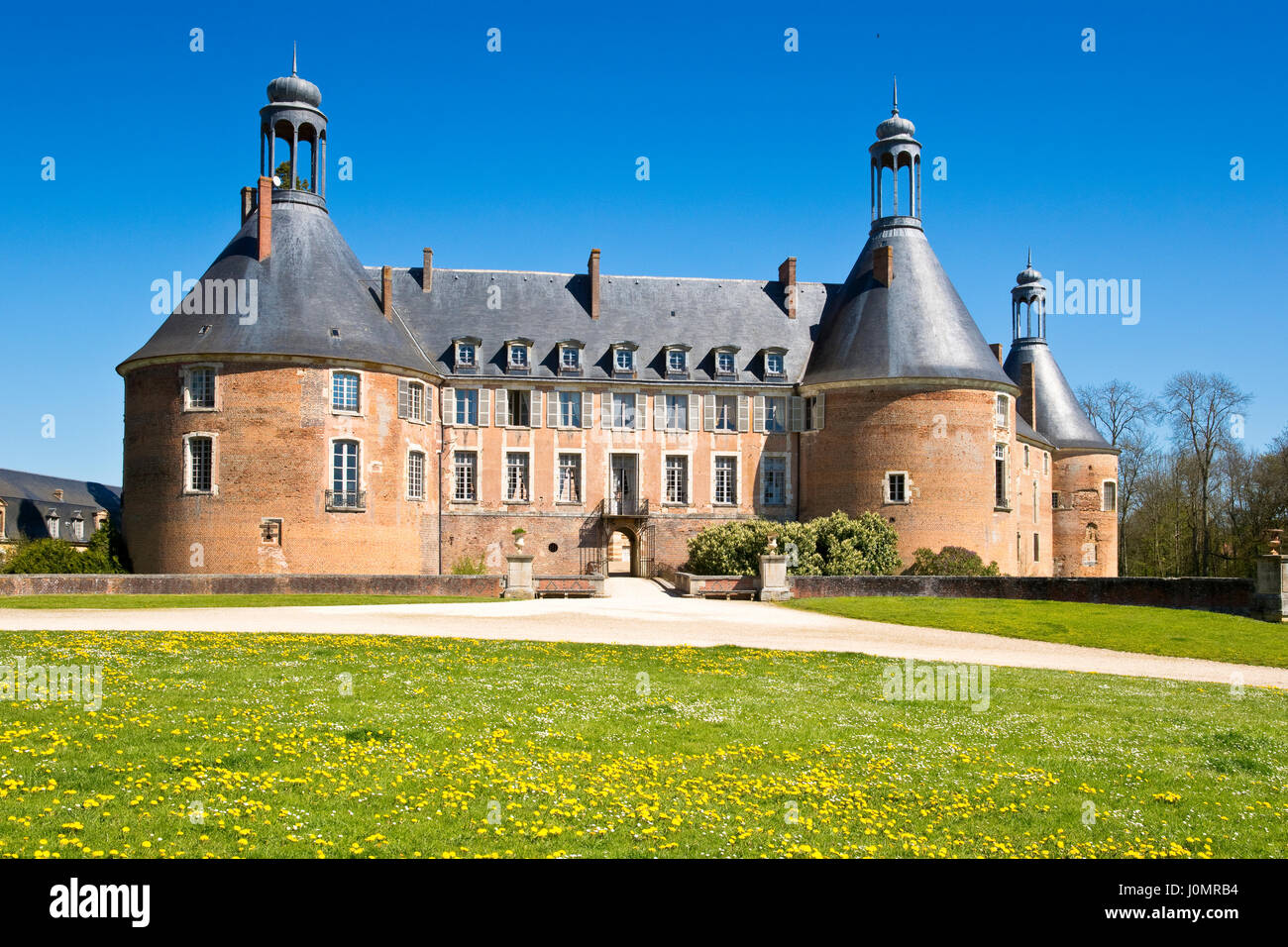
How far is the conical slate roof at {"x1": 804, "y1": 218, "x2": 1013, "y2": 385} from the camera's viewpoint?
39.5 metres

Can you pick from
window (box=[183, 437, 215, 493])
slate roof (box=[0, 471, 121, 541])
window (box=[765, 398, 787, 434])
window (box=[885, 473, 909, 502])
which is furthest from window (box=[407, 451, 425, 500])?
slate roof (box=[0, 471, 121, 541])

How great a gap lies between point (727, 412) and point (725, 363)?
1.95 metres

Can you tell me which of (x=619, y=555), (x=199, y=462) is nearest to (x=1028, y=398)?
(x=619, y=555)

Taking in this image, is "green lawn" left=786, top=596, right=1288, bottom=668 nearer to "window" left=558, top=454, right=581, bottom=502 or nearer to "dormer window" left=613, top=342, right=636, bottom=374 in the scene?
"window" left=558, top=454, right=581, bottom=502

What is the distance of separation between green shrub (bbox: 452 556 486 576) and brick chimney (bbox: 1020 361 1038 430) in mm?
25116

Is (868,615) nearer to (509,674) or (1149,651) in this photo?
(1149,651)

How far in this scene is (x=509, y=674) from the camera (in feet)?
45.1

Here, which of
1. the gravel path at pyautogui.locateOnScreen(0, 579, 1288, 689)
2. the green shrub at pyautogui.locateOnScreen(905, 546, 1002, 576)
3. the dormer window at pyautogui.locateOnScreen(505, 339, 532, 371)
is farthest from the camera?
the dormer window at pyautogui.locateOnScreen(505, 339, 532, 371)

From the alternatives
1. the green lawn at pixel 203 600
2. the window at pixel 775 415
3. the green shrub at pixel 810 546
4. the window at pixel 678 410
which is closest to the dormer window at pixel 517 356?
the window at pixel 678 410

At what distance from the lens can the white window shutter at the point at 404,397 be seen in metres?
37.7

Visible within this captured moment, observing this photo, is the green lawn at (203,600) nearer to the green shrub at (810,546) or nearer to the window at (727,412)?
the green shrub at (810,546)
